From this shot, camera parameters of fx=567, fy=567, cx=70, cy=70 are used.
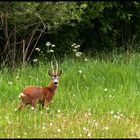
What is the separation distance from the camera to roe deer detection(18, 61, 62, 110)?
31.2 feet

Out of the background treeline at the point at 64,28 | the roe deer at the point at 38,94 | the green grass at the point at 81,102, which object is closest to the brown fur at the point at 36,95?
the roe deer at the point at 38,94

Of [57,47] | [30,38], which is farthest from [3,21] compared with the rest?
[57,47]

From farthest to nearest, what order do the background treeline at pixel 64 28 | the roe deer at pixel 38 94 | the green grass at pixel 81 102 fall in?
1. the background treeline at pixel 64 28
2. the roe deer at pixel 38 94
3. the green grass at pixel 81 102

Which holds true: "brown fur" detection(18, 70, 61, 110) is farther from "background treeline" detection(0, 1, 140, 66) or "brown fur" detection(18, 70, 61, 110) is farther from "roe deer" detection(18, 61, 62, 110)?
"background treeline" detection(0, 1, 140, 66)

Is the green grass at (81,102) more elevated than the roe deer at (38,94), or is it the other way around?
the roe deer at (38,94)

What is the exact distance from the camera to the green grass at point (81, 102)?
866 cm

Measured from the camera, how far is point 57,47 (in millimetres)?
14719

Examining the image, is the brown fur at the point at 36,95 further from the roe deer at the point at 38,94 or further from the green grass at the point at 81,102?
the green grass at the point at 81,102

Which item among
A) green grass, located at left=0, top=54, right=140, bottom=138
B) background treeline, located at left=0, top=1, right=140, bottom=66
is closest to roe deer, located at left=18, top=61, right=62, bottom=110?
green grass, located at left=0, top=54, right=140, bottom=138

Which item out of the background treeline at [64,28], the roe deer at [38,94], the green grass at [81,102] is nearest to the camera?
the green grass at [81,102]

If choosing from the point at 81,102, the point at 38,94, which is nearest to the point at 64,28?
the point at 81,102

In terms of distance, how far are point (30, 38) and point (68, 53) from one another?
1.45 meters

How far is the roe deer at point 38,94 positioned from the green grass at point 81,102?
0.16 metres

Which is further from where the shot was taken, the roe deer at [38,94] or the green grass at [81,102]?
the roe deer at [38,94]
